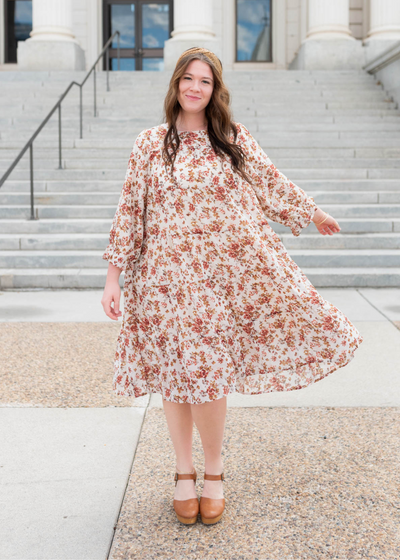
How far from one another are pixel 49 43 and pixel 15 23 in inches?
212

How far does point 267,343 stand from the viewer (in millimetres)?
2406

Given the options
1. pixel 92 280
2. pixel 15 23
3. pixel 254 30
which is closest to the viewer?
pixel 92 280

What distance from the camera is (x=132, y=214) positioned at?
2354 millimetres

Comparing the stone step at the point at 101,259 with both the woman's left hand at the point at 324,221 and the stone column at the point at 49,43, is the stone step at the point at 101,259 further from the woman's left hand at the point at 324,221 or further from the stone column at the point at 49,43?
the stone column at the point at 49,43

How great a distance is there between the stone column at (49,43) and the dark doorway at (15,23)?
438 centimetres

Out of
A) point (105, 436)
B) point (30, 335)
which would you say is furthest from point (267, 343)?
point (30, 335)

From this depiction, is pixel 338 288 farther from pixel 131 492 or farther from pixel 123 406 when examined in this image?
pixel 131 492

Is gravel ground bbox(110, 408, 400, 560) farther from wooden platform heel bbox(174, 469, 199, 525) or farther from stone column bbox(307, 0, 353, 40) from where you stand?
stone column bbox(307, 0, 353, 40)

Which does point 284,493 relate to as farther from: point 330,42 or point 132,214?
point 330,42

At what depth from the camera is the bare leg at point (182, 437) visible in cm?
242

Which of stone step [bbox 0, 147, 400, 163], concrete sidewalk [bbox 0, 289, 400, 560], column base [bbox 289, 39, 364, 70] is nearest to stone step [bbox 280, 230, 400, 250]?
stone step [bbox 0, 147, 400, 163]

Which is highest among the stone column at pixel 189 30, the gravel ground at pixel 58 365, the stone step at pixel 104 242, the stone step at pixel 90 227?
the stone column at pixel 189 30

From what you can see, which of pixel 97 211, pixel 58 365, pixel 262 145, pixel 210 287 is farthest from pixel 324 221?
pixel 262 145

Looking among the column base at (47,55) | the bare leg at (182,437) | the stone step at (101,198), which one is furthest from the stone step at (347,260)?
the column base at (47,55)
